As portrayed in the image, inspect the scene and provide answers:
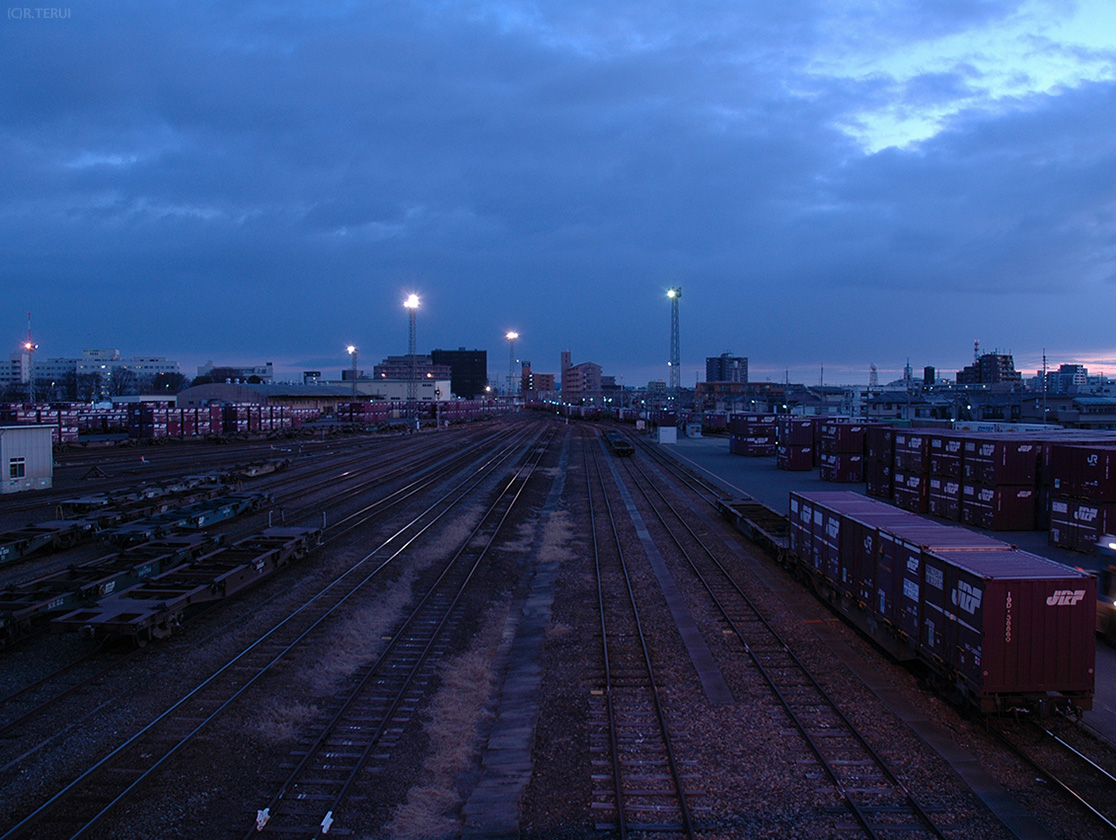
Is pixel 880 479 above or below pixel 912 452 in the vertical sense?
below

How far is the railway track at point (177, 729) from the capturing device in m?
7.44

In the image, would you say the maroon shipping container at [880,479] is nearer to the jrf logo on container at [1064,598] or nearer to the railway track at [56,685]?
the jrf logo on container at [1064,598]

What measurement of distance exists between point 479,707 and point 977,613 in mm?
7809

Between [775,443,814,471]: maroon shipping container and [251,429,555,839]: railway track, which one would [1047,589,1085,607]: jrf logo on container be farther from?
[775,443,814,471]: maroon shipping container

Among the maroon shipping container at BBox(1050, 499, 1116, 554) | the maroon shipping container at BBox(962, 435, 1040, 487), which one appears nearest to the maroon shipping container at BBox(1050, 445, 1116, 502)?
the maroon shipping container at BBox(1050, 499, 1116, 554)

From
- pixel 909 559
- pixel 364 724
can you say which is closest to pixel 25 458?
pixel 364 724

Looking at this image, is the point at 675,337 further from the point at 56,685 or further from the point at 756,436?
the point at 56,685

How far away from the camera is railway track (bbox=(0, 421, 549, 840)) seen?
24.4ft

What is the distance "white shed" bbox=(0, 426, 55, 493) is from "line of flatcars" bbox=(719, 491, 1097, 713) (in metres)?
37.6

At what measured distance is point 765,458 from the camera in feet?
176

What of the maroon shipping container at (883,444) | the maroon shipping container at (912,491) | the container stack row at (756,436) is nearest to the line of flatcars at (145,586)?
the maroon shipping container at (912,491)

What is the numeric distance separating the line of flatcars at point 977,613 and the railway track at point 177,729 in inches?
438

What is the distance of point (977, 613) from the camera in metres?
9.28

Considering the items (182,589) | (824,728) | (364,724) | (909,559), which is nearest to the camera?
(824,728)
